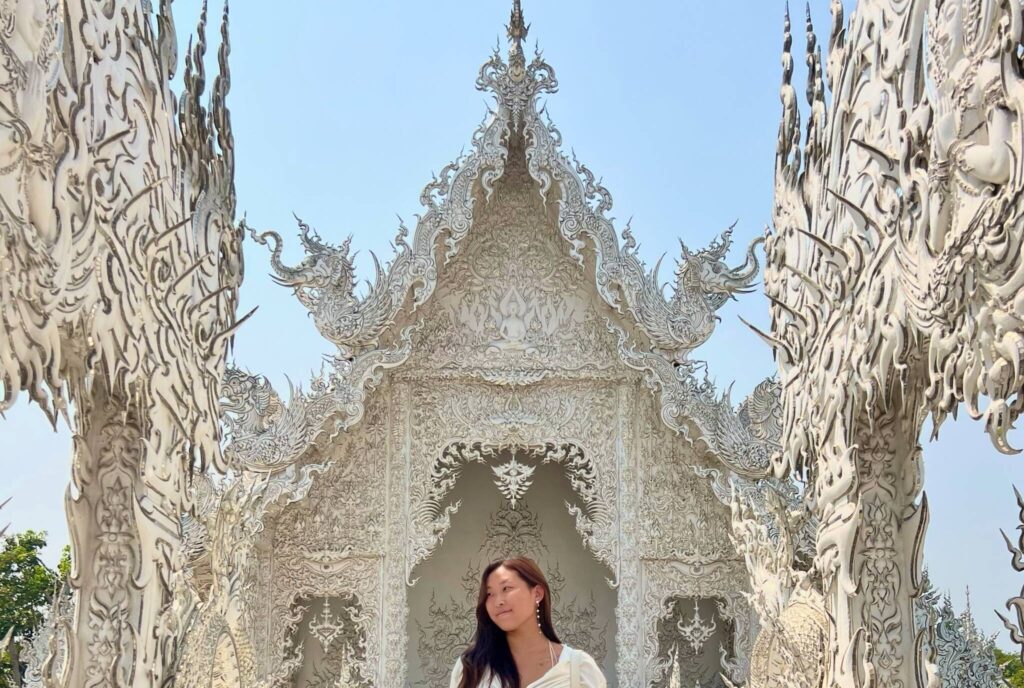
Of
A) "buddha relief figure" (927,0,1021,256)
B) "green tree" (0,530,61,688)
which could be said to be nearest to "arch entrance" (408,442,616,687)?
"buddha relief figure" (927,0,1021,256)

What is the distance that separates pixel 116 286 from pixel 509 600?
2.66 meters

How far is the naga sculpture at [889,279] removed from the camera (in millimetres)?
3168

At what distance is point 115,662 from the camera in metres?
4.32

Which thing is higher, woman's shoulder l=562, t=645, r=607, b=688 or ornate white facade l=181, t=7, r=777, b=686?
ornate white facade l=181, t=7, r=777, b=686

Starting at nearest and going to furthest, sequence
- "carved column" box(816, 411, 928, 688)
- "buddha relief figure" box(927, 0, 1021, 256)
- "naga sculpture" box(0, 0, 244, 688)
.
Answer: "buddha relief figure" box(927, 0, 1021, 256) → "naga sculpture" box(0, 0, 244, 688) → "carved column" box(816, 411, 928, 688)

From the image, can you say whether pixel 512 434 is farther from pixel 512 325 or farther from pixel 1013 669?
pixel 1013 669

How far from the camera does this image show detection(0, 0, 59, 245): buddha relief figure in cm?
338

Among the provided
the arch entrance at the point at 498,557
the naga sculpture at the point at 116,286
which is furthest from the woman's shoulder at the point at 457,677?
the arch entrance at the point at 498,557

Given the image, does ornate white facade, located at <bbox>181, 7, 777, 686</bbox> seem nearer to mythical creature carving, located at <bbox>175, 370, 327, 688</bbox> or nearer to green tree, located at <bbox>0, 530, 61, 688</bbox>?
mythical creature carving, located at <bbox>175, 370, 327, 688</bbox>

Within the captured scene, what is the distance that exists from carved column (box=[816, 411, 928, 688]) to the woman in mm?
2585

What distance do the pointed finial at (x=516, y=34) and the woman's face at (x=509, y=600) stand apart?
5037 millimetres

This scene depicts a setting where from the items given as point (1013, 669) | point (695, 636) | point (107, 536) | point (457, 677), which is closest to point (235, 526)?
point (107, 536)

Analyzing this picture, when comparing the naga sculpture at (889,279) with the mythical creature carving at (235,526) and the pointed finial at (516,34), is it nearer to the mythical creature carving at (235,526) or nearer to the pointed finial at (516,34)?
the pointed finial at (516,34)

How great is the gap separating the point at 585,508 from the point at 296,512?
1.84 meters
